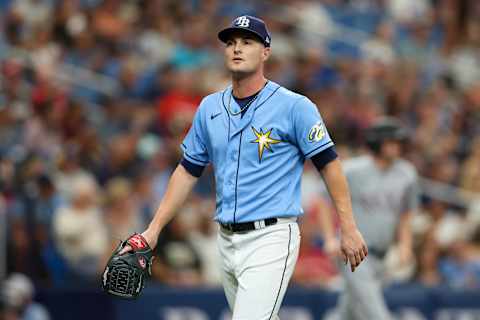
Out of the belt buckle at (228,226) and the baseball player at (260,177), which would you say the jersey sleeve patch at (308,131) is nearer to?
the baseball player at (260,177)

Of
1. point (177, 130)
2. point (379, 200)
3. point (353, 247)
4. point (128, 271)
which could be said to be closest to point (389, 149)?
point (379, 200)

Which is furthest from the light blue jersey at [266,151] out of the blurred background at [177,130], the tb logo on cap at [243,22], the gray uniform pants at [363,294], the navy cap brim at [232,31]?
the blurred background at [177,130]

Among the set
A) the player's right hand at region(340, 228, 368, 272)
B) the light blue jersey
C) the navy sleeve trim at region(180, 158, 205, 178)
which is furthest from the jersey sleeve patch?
the navy sleeve trim at region(180, 158, 205, 178)

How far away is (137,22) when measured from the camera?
1566 centimetres

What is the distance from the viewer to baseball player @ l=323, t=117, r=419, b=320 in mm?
9453

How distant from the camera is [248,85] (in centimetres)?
677

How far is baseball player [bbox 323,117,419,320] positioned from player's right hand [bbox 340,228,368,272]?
289 centimetres

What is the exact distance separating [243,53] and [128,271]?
4.70 feet

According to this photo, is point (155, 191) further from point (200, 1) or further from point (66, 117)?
point (200, 1)

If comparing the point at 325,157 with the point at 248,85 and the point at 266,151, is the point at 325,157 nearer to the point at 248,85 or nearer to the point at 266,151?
the point at 266,151

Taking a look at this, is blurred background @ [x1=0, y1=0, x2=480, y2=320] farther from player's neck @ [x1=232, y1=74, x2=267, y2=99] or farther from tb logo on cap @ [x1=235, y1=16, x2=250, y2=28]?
tb logo on cap @ [x1=235, y1=16, x2=250, y2=28]

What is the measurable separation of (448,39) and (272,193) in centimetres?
1313

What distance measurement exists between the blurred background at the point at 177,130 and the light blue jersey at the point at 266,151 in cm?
312

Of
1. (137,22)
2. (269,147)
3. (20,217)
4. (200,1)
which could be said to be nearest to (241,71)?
(269,147)
